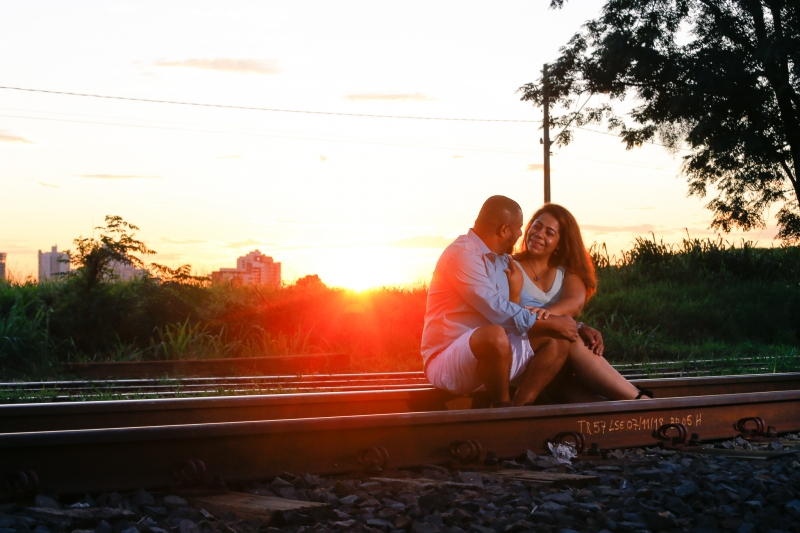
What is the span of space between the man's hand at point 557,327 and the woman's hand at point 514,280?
1.12ft

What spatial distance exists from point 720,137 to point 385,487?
20.5 meters

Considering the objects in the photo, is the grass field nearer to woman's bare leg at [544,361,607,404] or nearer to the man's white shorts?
woman's bare leg at [544,361,607,404]

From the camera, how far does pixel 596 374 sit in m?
5.79

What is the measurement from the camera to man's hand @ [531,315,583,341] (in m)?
5.34

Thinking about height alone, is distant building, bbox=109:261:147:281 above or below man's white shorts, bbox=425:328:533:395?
above

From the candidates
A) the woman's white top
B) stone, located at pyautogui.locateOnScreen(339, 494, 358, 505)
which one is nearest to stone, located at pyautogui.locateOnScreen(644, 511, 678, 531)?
stone, located at pyautogui.locateOnScreen(339, 494, 358, 505)

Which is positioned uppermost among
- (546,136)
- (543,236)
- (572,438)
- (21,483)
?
(546,136)

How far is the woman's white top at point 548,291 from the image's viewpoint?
19.4 ft

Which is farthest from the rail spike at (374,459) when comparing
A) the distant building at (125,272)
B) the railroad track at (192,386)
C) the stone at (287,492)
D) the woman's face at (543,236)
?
the distant building at (125,272)

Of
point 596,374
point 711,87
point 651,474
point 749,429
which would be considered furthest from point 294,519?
point 711,87

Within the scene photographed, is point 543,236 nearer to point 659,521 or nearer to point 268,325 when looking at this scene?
point 659,521

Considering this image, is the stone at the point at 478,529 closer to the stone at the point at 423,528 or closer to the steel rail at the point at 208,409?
the stone at the point at 423,528

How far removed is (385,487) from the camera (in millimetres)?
3855

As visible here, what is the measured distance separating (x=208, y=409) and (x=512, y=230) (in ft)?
7.20
